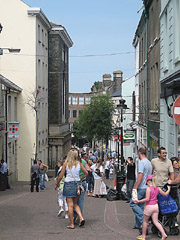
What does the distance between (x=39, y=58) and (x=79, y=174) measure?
1119 inches

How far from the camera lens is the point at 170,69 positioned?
16688mm

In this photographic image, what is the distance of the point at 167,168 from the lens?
368 inches

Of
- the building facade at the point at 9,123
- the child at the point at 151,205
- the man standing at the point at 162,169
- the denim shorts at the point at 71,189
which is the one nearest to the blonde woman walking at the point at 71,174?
the denim shorts at the point at 71,189

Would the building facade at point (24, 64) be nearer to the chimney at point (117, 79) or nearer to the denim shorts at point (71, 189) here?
the denim shorts at point (71, 189)

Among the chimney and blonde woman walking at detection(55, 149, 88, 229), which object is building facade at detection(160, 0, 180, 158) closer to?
blonde woman walking at detection(55, 149, 88, 229)

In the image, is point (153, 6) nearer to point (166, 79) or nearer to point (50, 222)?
point (166, 79)

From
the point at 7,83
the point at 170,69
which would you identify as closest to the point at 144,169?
the point at 170,69

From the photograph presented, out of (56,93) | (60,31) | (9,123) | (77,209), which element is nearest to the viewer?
(77,209)

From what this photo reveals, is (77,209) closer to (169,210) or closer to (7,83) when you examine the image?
(169,210)

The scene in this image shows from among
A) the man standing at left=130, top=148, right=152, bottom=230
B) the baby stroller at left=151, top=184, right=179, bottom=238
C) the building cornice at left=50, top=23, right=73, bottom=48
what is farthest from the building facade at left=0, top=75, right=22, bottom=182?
the baby stroller at left=151, top=184, right=179, bottom=238

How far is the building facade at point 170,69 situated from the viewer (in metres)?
14.8

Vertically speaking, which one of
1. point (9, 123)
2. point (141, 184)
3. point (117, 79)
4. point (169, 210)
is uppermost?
point (117, 79)

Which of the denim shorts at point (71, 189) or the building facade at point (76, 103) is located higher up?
the building facade at point (76, 103)

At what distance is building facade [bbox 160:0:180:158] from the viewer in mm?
14812
